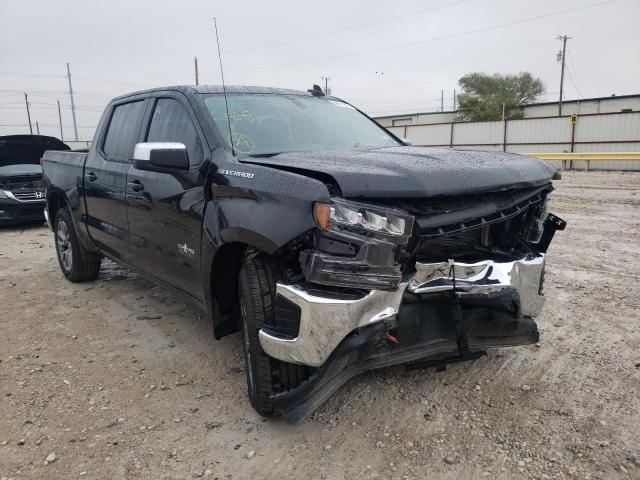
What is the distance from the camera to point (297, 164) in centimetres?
256

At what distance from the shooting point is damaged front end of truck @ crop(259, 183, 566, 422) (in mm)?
2219

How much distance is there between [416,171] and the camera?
236 cm

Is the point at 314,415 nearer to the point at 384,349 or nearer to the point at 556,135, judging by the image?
the point at 384,349

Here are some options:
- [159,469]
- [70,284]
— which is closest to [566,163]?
[70,284]

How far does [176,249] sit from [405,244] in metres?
1.70

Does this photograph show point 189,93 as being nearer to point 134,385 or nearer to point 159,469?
point 134,385

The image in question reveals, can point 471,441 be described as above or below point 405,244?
below

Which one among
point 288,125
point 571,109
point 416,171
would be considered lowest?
point 416,171

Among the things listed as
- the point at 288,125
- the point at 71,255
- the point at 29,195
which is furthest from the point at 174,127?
the point at 29,195

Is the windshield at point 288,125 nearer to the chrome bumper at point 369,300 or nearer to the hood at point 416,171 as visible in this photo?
the hood at point 416,171

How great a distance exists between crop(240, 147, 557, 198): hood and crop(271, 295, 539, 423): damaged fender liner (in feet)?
1.84

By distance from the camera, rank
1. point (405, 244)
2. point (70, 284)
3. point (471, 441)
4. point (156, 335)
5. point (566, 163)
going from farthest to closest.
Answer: point (566, 163), point (70, 284), point (156, 335), point (471, 441), point (405, 244)

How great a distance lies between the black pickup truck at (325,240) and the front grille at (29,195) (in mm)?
6792

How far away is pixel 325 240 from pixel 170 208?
1485 millimetres
